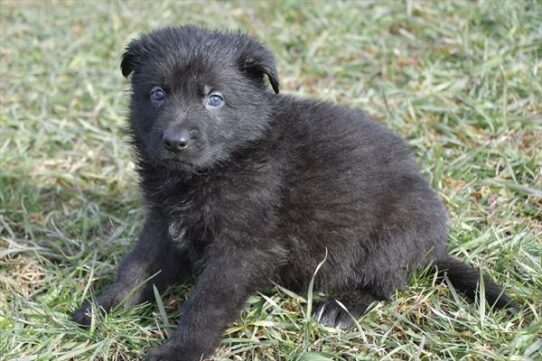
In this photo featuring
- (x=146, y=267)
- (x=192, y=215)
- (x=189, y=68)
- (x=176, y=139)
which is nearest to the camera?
(x=176, y=139)

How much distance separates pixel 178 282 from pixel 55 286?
72 cm

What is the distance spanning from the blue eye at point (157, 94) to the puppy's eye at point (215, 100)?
0.78ft

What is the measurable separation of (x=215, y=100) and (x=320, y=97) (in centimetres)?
249

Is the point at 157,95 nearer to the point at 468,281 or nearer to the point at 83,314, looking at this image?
the point at 83,314

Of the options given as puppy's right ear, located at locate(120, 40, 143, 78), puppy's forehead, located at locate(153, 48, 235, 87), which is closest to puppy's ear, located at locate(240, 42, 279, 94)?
puppy's forehead, located at locate(153, 48, 235, 87)

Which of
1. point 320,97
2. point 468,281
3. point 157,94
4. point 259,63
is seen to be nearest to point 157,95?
point 157,94

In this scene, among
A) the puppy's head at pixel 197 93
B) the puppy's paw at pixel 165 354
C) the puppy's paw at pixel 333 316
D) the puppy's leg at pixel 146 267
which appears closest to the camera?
the puppy's paw at pixel 165 354

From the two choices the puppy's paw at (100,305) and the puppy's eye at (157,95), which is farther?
the puppy's paw at (100,305)

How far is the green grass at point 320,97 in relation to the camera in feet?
12.2

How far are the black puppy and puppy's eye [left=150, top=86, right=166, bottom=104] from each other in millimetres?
11

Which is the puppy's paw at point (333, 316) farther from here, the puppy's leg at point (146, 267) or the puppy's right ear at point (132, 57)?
the puppy's right ear at point (132, 57)

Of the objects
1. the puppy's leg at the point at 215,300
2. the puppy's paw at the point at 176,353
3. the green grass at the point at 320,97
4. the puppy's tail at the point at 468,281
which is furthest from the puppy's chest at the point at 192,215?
the puppy's tail at the point at 468,281

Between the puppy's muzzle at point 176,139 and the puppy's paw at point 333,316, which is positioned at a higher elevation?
the puppy's muzzle at point 176,139

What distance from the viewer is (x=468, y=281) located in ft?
13.0
